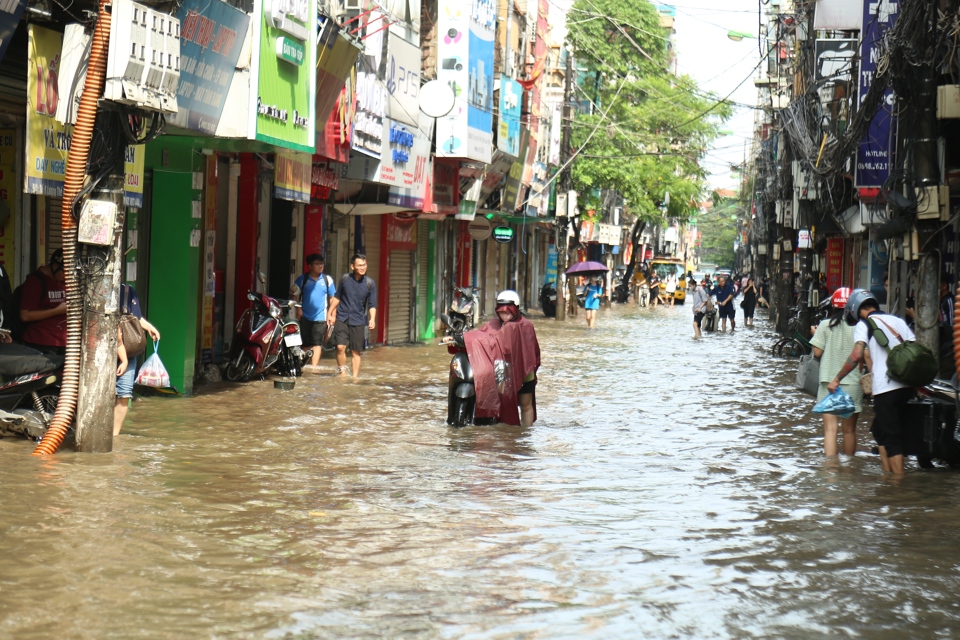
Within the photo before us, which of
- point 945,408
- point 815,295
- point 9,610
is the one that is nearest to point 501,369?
point 945,408

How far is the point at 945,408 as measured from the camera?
10844mm

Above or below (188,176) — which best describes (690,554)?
below

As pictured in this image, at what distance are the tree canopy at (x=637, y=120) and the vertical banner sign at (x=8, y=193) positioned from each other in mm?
40323

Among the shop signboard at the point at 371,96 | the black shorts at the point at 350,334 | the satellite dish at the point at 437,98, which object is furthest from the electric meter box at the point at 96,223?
the satellite dish at the point at 437,98

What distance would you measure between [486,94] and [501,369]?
1938 centimetres

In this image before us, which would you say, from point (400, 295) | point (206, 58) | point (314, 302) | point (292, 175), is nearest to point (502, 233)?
point (400, 295)

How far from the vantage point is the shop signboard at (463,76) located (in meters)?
28.5

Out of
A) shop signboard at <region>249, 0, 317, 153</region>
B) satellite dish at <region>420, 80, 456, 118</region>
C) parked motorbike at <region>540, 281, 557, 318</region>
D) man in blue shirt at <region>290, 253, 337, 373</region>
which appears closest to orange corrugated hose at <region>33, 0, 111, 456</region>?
shop signboard at <region>249, 0, 317, 153</region>

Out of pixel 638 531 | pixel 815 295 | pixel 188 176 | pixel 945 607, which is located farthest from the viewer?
pixel 815 295

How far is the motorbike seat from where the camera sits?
10.8 meters

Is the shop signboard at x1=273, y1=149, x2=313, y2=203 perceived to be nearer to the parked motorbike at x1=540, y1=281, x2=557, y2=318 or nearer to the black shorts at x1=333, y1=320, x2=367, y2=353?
the black shorts at x1=333, y1=320, x2=367, y2=353

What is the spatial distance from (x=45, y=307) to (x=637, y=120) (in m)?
46.5

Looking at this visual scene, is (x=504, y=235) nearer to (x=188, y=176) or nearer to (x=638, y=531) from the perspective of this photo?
(x=188, y=176)

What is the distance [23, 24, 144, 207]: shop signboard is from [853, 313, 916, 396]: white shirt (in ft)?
20.8
